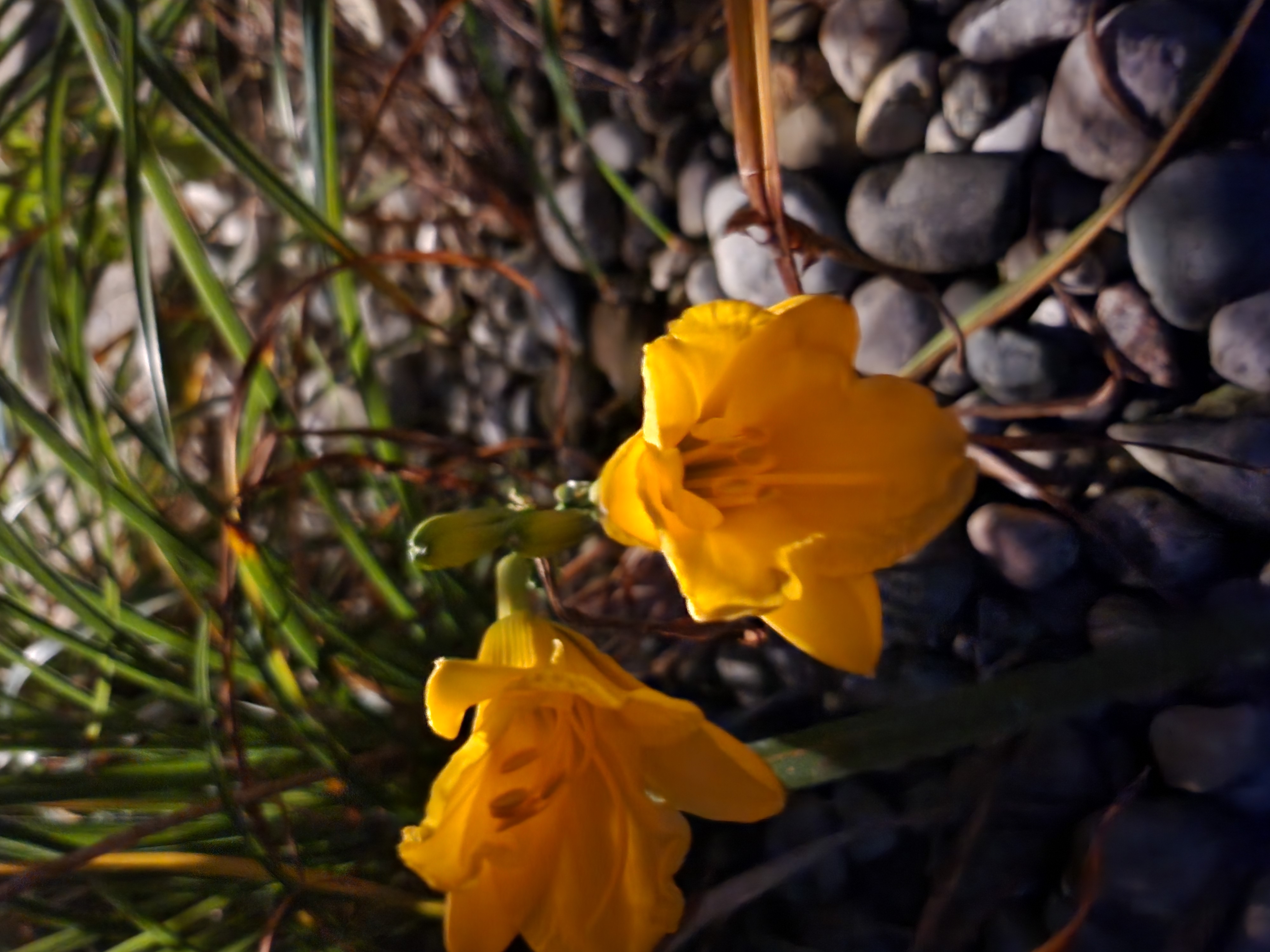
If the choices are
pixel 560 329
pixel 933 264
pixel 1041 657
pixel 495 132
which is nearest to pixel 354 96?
pixel 495 132

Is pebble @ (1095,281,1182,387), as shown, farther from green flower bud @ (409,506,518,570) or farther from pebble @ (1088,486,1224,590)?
green flower bud @ (409,506,518,570)

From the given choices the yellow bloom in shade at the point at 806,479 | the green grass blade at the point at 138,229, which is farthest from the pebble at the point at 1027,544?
the green grass blade at the point at 138,229

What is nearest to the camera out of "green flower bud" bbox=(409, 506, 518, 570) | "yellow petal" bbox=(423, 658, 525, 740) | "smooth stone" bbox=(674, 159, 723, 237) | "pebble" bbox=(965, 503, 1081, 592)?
"yellow petal" bbox=(423, 658, 525, 740)

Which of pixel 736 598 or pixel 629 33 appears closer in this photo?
pixel 736 598

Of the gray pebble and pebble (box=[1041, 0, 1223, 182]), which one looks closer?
pebble (box=[1041, 0, 1223, 182])

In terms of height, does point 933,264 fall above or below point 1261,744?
above

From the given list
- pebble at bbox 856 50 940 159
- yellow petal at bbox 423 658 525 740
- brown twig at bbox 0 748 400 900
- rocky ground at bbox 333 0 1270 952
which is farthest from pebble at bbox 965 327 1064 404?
brown twig at bbox 0 748 400 900

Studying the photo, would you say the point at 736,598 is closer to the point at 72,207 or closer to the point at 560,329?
the point at 560,329
